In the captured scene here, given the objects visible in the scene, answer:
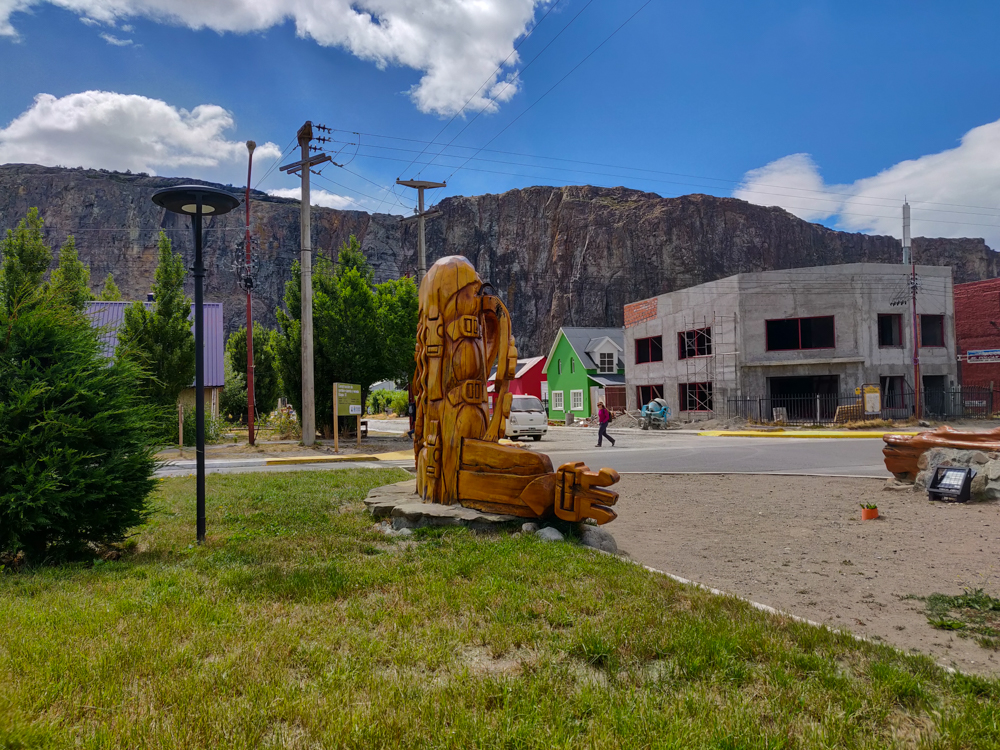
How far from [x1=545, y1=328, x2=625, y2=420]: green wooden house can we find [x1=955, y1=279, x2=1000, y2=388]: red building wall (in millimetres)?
19269

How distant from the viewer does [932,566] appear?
5.72 m

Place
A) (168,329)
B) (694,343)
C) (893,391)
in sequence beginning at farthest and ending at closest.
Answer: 1. (694,343)
2. (893,391)
3. (168,329)

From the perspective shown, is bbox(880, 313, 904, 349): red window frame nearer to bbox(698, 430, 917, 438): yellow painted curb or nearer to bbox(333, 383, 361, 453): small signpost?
bbox(698, 430, 917, 438): yellow painted curb

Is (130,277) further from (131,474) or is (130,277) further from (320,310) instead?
(131,474)

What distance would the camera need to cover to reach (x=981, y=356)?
1332 inches

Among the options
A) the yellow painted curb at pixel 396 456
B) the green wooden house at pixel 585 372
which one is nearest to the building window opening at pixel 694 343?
the green wooden house at pixel 585 372

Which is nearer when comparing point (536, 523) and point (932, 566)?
point (932, 566)

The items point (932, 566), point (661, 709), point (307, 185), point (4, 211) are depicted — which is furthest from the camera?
point (4, 211)

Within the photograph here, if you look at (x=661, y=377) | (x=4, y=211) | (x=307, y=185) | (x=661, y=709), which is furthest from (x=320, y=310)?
(x=4, y=211)

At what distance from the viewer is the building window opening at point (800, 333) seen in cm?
3015

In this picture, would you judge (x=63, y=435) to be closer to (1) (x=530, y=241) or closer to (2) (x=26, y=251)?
(2) (x=26, y=251)

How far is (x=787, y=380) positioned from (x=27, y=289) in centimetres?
3230

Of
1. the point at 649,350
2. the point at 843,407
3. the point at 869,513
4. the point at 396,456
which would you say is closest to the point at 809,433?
the point at 843,407

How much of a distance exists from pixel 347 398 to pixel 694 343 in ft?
66.6
